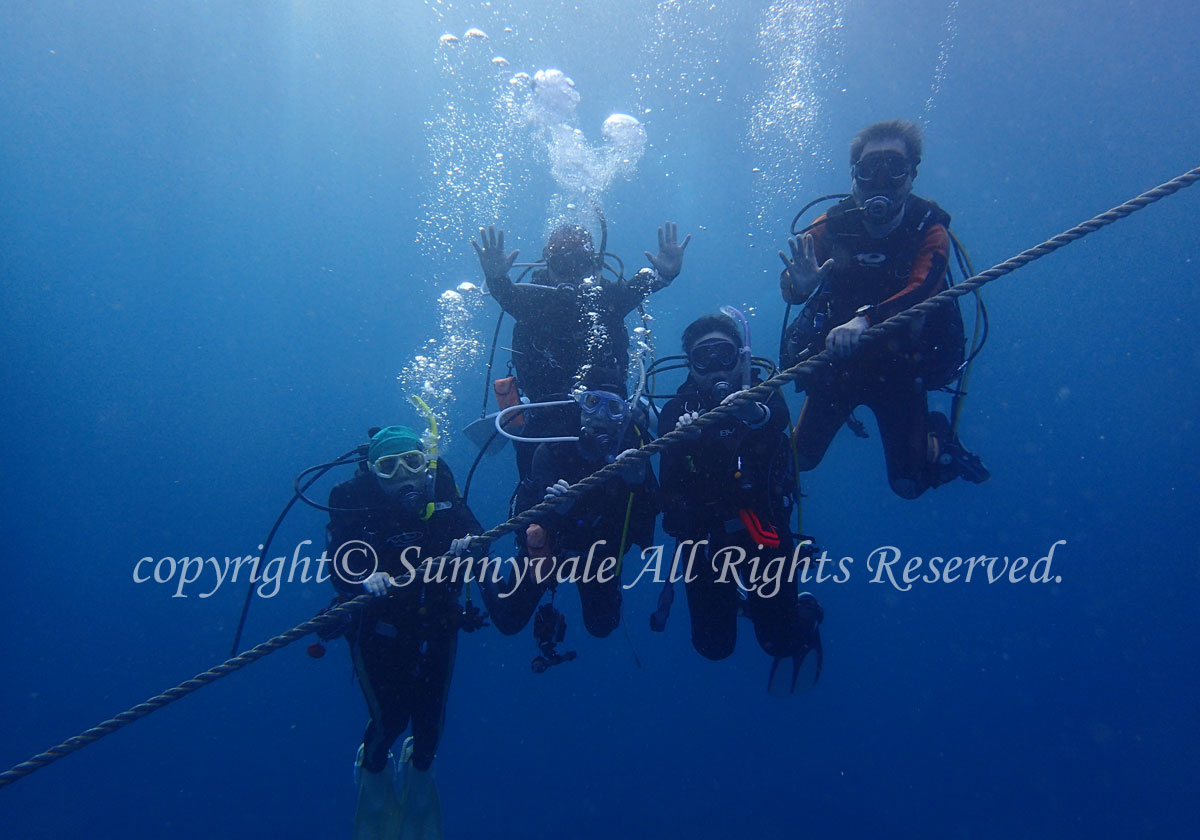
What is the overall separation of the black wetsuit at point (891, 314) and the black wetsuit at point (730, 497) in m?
0.91

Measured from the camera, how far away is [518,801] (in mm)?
20578

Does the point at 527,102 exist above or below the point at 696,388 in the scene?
above

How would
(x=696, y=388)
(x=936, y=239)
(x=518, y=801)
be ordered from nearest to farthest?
1. (x=936, y=239)
2. (x=696, y=388)
3. (x=518, y=801)

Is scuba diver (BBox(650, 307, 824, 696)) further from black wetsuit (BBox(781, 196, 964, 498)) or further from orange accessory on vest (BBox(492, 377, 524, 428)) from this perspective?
orange accessory on vest (BBox(492, 377, 524, 428))

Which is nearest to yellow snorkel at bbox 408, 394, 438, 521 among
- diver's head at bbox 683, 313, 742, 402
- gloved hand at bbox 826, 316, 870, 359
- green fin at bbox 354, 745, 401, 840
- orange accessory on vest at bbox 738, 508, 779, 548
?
diver's head at bbox 683, 313, 742, 402

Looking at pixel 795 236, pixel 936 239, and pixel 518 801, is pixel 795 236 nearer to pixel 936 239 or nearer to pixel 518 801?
pixel 936 239

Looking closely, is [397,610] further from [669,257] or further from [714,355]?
[669,257]

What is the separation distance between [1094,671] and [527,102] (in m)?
47.9

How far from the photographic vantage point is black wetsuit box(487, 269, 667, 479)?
6141mm

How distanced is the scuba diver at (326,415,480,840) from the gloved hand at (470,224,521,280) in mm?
1941

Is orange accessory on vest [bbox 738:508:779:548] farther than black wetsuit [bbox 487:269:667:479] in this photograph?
No

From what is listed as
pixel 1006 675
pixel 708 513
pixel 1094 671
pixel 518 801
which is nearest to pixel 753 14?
pixel 708 513

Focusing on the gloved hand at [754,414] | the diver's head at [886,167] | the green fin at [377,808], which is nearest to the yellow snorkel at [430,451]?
the gloved hand at [754,414]

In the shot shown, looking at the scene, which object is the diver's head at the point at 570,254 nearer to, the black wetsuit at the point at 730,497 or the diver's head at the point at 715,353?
the diver's head at the point at 715,353
